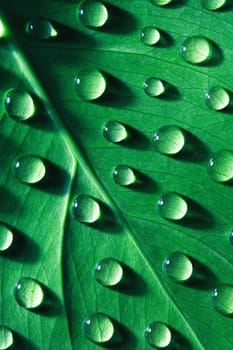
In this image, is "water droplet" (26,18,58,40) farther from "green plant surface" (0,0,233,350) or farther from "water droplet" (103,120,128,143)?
"water droplet" (103,120,128,143)

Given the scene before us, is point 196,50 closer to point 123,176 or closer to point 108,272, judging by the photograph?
point 123,176

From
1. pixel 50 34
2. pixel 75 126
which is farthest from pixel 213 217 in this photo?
pixel 50 34

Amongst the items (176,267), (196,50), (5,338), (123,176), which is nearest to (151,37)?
(196,50)

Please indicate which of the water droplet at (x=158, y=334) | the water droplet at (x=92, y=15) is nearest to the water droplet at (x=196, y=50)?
the water droplet at (x=92, y=15)

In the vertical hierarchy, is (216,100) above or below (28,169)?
above

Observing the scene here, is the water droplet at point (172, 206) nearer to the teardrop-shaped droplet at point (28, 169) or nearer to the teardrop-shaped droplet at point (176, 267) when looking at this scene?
the teardrop-shaped droplet at point (176, 267)

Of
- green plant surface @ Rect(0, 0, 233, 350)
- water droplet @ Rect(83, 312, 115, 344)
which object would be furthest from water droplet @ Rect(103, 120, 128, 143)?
water droplet @ Rect(83, 312, 115, 344)

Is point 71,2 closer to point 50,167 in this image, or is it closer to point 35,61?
point 35,61
